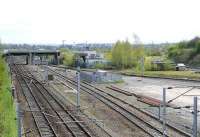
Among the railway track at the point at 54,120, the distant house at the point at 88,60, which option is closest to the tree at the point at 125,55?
the distant house at the point at 88,60

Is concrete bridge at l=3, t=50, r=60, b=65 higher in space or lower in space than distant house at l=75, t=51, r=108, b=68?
higher

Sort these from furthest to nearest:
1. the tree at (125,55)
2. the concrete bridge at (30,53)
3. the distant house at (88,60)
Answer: the concrete bridge at (30,53) < the distant house at (88,60) < the tree at (125,55)

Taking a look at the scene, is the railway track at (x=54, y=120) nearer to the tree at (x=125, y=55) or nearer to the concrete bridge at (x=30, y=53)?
the tree at (x=125, y=55)

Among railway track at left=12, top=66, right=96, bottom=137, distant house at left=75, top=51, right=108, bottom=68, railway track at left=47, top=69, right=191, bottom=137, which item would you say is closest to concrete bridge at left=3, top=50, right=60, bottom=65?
distant house at left=75, top=51, right=108, bottom=68

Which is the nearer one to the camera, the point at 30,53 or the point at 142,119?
the point at 142,119

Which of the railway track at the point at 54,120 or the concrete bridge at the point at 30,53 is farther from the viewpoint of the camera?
the concrete bridge at the point at 30,53

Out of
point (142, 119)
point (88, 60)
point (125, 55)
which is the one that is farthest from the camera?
point (88, 60)

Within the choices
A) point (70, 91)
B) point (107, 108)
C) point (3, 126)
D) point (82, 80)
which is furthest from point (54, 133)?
point (82, 80)

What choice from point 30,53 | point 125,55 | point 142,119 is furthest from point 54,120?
point 30,53

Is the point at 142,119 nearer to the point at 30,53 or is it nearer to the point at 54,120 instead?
the point at 54,120

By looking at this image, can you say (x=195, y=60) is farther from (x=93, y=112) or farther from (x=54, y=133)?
(x=54, y=133)

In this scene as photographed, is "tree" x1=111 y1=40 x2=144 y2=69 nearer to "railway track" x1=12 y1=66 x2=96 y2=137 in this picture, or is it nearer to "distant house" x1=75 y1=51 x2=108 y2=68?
"distant house" x1=75 y1=51 x2=108 y2=68

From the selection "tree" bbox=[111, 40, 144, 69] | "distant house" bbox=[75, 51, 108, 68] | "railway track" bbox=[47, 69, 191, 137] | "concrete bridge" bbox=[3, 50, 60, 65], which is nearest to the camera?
"railway track" bbox=[47, 69, 191, 137]

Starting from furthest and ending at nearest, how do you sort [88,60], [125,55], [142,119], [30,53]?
[30,53] < [88,60] < [125,55] < [142,119]
